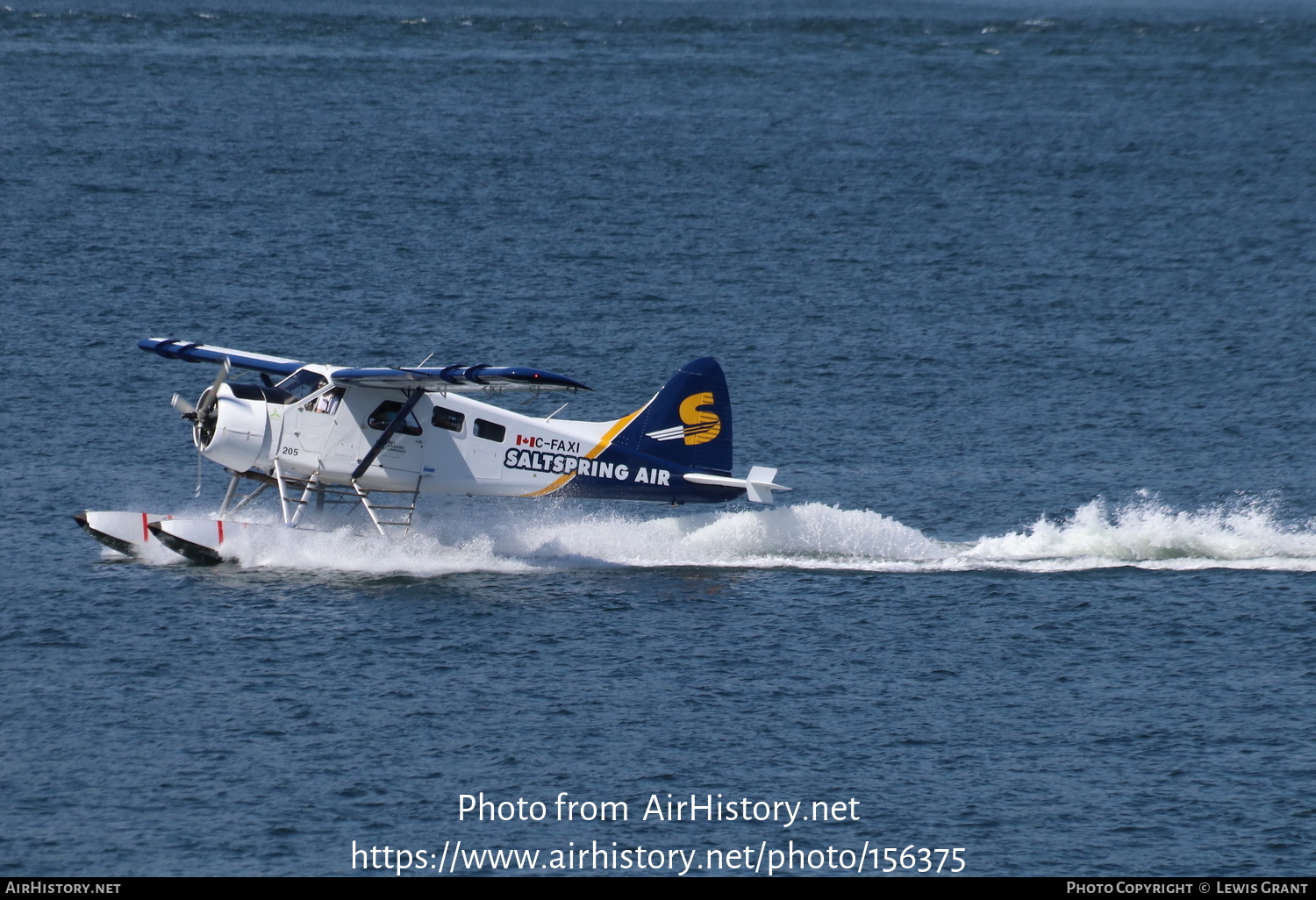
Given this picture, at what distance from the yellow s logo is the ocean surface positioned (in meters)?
2.12

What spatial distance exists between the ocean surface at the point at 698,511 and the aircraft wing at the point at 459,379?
10.8ft

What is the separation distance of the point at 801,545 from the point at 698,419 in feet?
11.4

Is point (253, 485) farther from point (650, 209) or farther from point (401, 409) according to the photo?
point (650, 209)

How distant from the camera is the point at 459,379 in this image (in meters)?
32.1

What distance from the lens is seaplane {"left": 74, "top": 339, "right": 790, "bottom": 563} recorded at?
33375mm

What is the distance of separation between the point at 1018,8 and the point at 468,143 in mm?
97031

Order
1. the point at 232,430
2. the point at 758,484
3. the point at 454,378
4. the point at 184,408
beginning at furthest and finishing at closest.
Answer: the point at 758,484 → the point at 232,430 → the point at 184,408 → the point at 454,378

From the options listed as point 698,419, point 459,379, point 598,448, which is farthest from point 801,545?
point 459,379

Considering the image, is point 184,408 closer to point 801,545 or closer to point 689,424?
point 689,424

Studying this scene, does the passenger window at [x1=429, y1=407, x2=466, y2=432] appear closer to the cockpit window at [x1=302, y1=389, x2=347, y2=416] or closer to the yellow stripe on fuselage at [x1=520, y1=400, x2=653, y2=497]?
the cockpit window at [x1=302, y1=389, x2=347, y2=416]

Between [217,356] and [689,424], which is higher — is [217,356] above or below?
above

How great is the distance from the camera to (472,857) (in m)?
24.9

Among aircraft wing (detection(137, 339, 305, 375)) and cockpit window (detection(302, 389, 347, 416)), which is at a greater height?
aircraft wing (detection(137, 339, 305, 375))

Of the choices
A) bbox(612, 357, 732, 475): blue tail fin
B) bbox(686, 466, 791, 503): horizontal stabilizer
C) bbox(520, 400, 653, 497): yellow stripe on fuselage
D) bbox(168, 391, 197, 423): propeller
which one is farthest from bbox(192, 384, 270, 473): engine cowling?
bbox(686, 466, 791, 503): horizontal stabilizer
